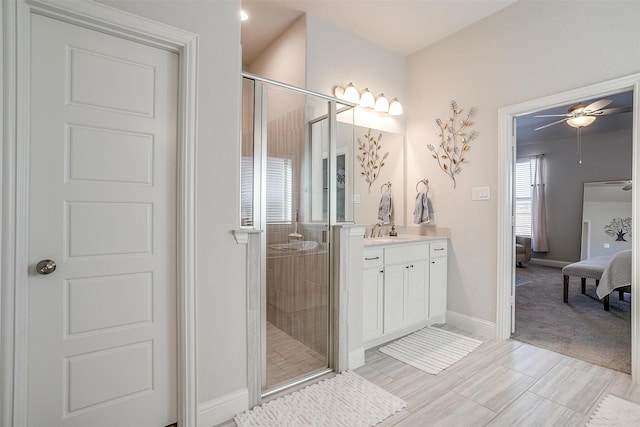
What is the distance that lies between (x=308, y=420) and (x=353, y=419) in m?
0.25

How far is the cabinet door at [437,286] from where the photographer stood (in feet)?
10.0

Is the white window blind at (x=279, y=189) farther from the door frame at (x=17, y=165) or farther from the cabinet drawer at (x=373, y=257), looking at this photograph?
the door frame at (x=17, y=165)

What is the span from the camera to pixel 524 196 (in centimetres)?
686

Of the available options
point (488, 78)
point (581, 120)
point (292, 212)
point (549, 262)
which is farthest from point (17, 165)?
point (549, 262)

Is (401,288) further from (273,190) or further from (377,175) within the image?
(273,190)

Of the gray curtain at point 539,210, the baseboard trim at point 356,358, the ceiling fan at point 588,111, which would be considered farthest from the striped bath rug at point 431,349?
the gray curtain at point 539,210

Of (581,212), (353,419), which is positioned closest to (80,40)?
(353,419)

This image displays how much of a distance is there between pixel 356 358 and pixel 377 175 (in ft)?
6.19

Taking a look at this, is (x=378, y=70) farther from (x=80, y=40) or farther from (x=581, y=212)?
(x=581, y=212)

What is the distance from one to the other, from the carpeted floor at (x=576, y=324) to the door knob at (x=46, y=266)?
Result: 3445 millimetres

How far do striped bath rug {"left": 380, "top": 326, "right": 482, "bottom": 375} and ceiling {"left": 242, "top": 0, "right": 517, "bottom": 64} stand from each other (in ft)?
9.84

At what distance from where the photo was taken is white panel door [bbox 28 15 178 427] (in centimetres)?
135

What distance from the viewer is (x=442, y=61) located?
3.29 m

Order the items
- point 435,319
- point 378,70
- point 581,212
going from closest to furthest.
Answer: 1. point 435,319
2. point 378,70
3. point 581,212
